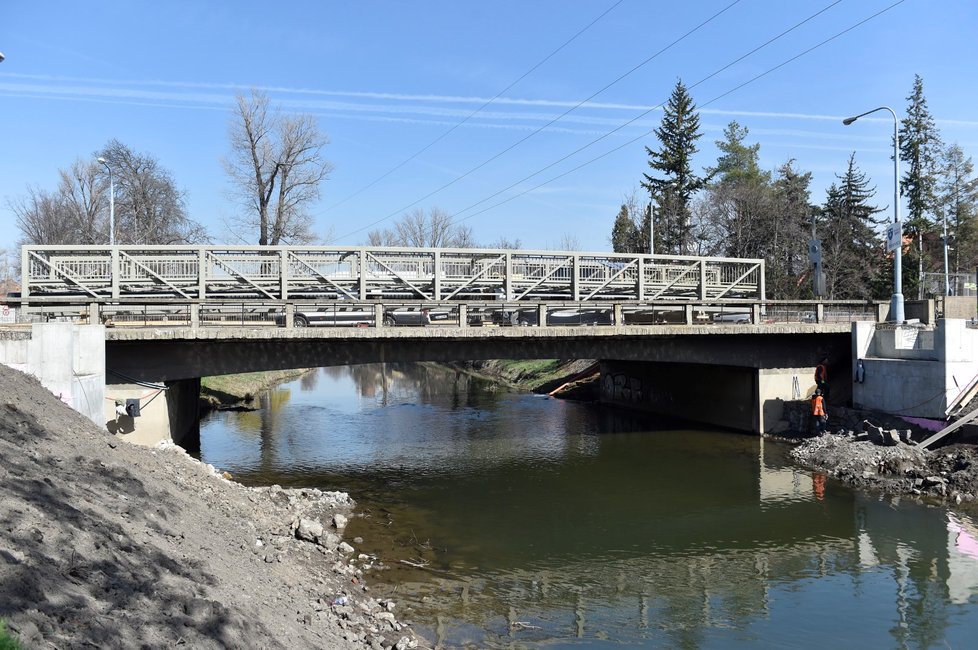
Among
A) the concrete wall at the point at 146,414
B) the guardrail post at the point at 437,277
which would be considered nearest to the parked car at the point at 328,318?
the guardrail post at the point at 437,277

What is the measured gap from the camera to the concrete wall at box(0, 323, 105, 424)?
49.0 ft

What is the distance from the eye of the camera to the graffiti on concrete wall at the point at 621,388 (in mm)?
35844

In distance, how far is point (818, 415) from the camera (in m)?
25.2

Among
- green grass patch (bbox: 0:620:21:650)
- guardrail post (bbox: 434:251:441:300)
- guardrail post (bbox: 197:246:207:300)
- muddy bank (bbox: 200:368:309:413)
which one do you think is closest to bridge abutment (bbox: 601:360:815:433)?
guardrail post (bbox: 434:251:441:300)

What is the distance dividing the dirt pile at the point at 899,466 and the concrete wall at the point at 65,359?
20.9 metres

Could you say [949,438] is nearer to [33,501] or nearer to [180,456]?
[180,456]

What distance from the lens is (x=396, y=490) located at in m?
19.2

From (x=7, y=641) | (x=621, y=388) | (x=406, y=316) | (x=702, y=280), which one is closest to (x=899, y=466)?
(x=702, y=280)

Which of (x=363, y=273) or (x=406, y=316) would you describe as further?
(x=363, y=273)

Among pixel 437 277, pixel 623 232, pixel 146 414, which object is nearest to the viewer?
pixel 146 414

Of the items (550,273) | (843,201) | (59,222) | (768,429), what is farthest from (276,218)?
(843,201)

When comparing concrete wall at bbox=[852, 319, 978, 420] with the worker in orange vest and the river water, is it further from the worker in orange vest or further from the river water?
the river water

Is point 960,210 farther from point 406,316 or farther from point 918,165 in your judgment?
point 406,316

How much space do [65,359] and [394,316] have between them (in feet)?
30.7
